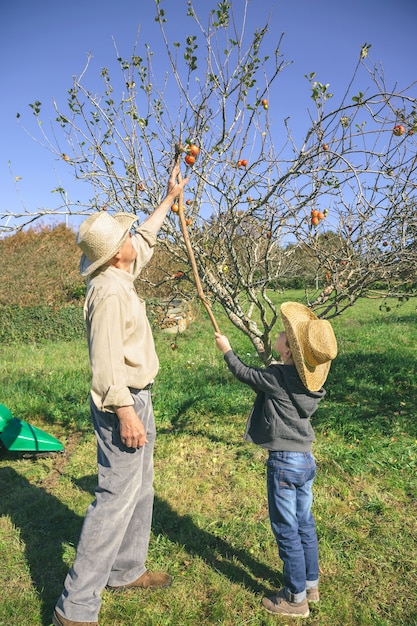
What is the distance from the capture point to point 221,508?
140 inches

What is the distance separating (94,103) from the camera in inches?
148

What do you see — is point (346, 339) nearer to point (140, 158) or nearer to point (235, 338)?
point (235, 338)

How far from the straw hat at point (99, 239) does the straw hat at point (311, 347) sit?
3.10 feet

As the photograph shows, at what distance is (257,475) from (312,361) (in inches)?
82.1

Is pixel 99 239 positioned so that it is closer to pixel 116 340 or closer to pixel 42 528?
pixel 116 340

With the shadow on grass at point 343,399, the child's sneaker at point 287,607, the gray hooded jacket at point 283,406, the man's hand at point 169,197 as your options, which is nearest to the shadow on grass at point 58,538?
the child's sneaker at point 287,607

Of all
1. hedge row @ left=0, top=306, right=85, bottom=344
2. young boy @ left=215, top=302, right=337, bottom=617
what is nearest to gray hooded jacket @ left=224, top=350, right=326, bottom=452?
young boy @ left=215, top=302, right=337, bottom=617

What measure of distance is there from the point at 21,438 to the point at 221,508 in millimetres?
1952

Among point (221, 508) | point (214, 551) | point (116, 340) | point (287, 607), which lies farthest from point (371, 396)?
point (116, 340)

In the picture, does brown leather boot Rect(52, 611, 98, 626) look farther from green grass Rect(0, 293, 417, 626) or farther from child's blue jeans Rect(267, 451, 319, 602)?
child's blue jeans Rect(267, 451, 319, 602)

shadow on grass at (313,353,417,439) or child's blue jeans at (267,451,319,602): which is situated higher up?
child's blue jeans at (267,451,319,602)

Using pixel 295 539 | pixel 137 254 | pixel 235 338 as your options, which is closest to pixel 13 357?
pixel 235 338

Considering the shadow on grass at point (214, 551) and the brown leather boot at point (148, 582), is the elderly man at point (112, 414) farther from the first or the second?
the shadow on grass at point (214, 551)

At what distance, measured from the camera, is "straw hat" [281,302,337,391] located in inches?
88.8
